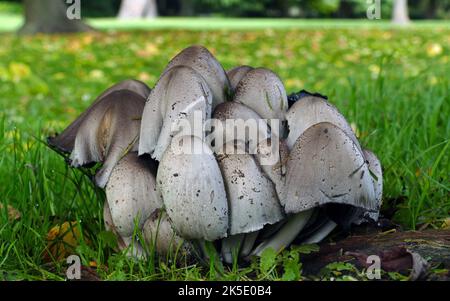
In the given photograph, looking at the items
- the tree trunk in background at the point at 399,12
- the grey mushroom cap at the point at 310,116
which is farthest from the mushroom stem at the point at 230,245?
the tree trunk in background at the point at 399,12

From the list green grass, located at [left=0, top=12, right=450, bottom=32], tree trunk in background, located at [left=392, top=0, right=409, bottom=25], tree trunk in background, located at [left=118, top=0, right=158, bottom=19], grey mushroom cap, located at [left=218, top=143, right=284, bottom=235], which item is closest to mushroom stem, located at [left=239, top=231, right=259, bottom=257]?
grey mushroom cap, located at [left=218, top=143, right=284, bottom=235]

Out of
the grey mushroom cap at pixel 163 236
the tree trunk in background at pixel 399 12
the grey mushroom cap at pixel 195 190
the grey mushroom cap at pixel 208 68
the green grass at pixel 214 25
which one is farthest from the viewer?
the tree trunk in background at pixel 399 12

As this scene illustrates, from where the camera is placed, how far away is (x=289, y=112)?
1650mm

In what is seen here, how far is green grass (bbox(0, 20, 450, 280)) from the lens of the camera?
5.78ft

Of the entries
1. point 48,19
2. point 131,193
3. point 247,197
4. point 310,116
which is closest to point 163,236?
point 131,193

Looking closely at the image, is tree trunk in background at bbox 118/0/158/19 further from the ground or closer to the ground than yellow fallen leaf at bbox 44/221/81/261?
further from the ground

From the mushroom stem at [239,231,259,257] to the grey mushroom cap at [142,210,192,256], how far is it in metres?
0.13

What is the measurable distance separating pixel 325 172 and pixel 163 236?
0.41 m

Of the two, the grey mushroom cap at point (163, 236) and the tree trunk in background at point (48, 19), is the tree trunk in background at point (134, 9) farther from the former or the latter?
the grey mushroom cap at point (163, 236)

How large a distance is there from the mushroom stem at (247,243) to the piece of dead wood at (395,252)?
13 centimetres

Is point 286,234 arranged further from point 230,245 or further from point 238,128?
point 238,128

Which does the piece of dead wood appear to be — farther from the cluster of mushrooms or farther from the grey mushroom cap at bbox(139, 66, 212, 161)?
the grey mushroom cap at bbox(139, 66, 212, 161)

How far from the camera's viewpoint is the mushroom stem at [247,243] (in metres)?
1.59
